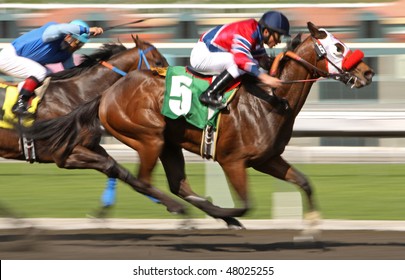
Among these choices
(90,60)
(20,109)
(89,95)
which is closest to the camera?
(20,109)

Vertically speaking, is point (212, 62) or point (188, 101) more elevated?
point (212, 62)

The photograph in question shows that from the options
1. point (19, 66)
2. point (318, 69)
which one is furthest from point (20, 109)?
point (318, 69)

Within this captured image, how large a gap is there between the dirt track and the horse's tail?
65 centimetres

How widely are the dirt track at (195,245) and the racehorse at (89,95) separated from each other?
1.23 ft

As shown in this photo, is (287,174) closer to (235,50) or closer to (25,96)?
(235,50)

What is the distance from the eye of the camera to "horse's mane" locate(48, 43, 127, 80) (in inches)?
320

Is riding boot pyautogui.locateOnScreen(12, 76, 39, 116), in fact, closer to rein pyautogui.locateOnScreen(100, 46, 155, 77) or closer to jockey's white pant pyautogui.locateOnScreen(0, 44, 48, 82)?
jockey's white pant pyautogui.locateOnScreen(0, 44, 48, 82)

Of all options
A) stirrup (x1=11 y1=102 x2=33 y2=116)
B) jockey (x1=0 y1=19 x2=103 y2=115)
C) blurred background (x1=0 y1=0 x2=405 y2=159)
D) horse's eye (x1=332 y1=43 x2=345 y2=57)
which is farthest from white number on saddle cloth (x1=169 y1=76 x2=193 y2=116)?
blurred background (x1=0 y1=0 x2=405 y2=159)

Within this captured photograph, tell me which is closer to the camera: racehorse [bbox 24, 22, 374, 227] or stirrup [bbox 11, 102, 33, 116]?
racehorse [bbox 24, 22, 374, 227]

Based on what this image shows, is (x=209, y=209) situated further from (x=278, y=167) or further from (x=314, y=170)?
(x=314, y=170)

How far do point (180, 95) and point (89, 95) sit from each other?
3.79 feet

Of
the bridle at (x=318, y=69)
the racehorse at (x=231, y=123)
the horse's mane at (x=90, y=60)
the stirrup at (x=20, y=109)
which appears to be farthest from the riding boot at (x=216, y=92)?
the horse's mane at (x=90, y=60)

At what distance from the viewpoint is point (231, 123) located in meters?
7.10

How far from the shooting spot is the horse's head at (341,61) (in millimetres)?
7027
